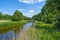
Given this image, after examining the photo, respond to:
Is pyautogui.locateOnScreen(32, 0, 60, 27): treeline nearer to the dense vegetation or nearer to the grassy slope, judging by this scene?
the dense vegetation

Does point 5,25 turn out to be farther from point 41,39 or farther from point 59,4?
point 41,39

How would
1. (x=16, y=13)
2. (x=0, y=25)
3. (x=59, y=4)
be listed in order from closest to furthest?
(x=59, y=4) → (x=0, y=25) → (x=16, y=13)

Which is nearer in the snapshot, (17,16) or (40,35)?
(40,35)

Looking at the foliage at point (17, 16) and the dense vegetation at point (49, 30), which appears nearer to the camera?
the dense vegetation at point (49, 30)

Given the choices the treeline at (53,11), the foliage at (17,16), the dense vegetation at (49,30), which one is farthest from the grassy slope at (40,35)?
the foliage at (17,16)

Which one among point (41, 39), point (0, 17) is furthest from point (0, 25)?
point (0, 17)

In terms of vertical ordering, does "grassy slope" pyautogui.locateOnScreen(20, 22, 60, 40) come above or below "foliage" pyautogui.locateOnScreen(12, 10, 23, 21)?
below

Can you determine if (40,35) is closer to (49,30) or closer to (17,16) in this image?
(49,30)

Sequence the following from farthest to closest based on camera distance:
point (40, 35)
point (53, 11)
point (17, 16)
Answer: point (17, 16) < point (53, 11) < point (40, 35)

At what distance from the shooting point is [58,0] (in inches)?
846

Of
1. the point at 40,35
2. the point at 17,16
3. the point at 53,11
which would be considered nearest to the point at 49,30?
the point at 53,11

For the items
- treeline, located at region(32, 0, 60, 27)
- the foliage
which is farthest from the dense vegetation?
the foliage

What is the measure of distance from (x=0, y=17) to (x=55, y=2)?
85919 millimetres

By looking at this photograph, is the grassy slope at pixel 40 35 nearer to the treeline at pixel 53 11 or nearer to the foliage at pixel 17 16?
the treeline at pixel 53 11
